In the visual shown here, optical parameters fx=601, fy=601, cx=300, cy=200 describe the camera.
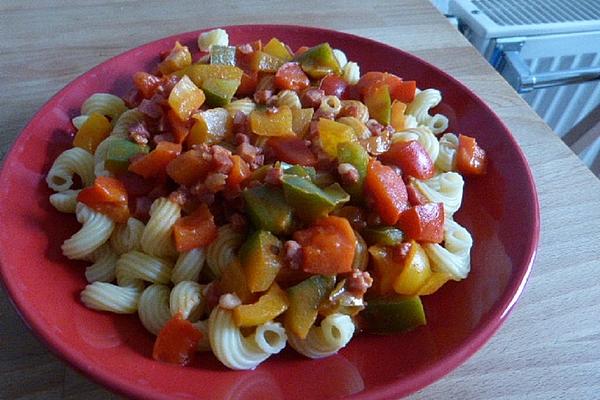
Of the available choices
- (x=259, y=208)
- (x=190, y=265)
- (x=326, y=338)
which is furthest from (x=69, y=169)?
(x=326, y=338)

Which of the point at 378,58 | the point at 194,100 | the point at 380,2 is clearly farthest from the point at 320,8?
the point at 194,100

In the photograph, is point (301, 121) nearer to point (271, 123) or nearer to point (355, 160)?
point (271, 123)

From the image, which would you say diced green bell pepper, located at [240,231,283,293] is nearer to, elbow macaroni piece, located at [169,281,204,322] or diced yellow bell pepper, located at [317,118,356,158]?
elbow macaroni piece, located at [169,281,204,322]

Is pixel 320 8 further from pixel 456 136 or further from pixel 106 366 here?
pixel 106 366

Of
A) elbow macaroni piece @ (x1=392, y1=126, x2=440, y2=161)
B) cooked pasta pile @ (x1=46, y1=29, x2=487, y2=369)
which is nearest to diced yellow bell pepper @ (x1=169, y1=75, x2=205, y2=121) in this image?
cooked pasta pile @ (x1=46, y1=29, x2=487, y2=369)

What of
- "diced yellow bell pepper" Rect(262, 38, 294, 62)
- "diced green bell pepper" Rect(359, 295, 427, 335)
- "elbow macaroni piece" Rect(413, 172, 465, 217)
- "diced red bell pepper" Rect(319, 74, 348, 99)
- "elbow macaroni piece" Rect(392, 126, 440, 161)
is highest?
"diced yellow bell pepper" Rect(262, 38, 294, 62)

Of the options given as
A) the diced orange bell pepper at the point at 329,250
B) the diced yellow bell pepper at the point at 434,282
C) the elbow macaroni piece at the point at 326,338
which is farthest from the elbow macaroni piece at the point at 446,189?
the elbow macaroni piece at the point at 326,338

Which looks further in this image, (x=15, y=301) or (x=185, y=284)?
(x=185, y=284)
